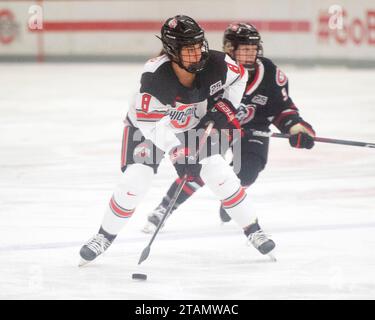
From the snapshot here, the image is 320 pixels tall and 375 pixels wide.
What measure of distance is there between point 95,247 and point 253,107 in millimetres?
1090

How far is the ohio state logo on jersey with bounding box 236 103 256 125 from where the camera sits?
4574 mm

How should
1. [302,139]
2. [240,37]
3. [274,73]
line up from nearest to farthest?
[302,139] < [240,37] < [274,73]

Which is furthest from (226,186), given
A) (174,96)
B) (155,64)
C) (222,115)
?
(155,64)

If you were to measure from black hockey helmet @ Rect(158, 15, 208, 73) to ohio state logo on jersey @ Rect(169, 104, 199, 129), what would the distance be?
16 centimetres

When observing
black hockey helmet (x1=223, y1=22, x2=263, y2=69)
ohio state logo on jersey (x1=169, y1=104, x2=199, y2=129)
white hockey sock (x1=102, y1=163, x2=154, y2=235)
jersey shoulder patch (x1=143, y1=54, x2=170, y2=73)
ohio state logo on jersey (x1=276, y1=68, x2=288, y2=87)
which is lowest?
white hockey sock (x1=102, y1=163, x2=154, y2=235)

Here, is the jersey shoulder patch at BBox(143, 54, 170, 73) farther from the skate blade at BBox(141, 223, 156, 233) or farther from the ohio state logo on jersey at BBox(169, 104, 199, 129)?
the skate blade at BBox(141, 223, 156, 233)

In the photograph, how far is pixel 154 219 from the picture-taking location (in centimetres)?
455

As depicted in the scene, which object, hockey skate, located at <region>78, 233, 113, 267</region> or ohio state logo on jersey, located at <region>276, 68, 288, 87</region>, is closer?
hockey skate, located at <region>78, 233, 113, 267</region>

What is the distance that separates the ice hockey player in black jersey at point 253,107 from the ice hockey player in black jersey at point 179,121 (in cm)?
40

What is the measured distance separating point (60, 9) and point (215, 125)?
891cm

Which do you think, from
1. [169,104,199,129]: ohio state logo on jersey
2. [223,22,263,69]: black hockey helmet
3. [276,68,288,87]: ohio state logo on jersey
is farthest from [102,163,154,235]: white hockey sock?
[276,68,288,87]: ohio state logo on jersey

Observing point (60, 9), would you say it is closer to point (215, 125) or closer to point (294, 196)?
point (294, 196)

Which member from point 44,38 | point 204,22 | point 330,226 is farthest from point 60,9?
point 330,226

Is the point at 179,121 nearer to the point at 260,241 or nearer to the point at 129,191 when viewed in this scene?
the point at 129,191
